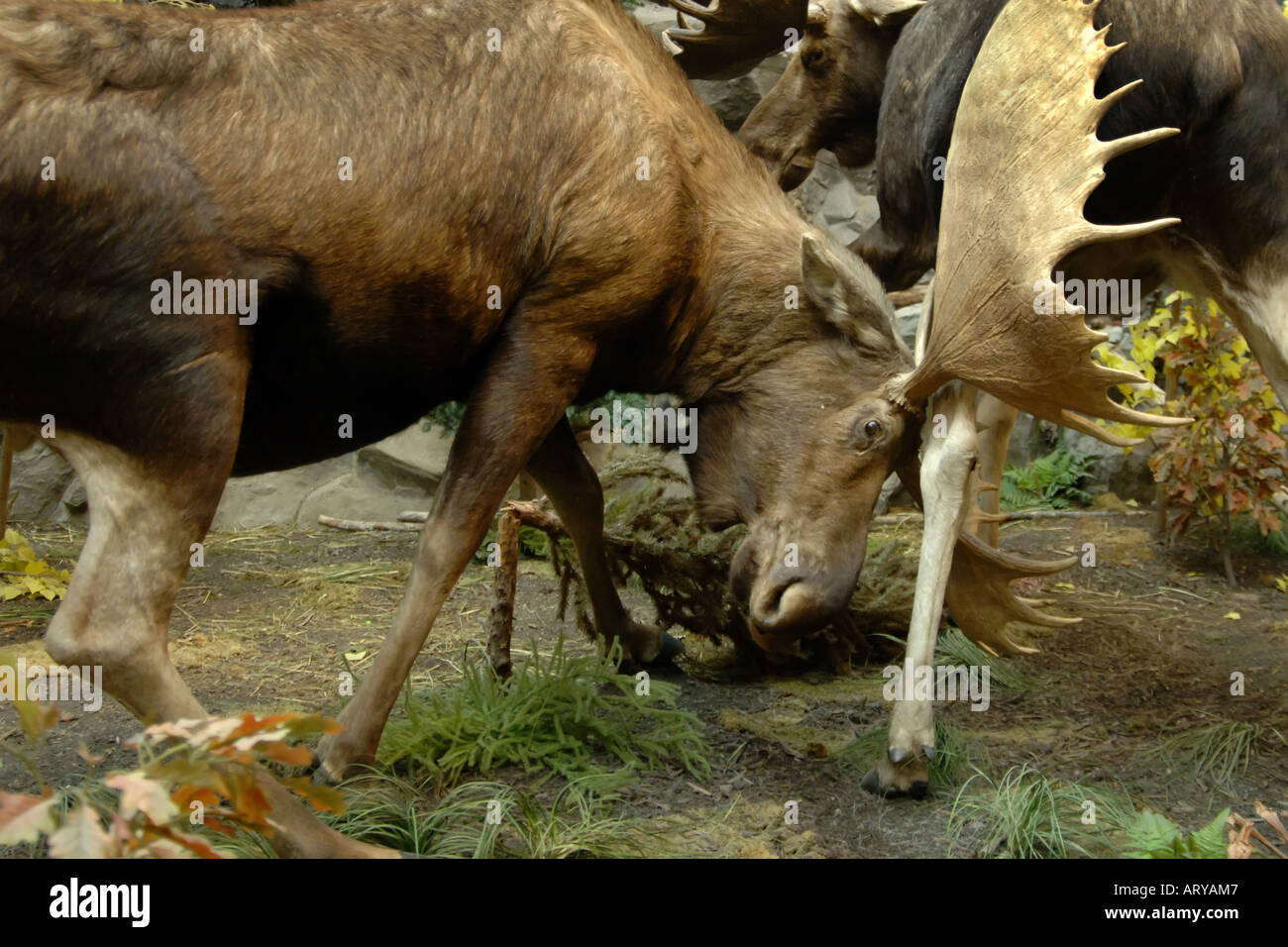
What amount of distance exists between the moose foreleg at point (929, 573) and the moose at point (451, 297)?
0.01m

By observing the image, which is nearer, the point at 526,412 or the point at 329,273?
the point at 329,273

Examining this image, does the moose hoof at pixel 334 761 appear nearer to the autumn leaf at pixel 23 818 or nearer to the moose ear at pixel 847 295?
the autumn leaf at pixel 23 818

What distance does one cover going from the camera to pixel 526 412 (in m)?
3.35

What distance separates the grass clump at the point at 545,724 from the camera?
365 centimetres

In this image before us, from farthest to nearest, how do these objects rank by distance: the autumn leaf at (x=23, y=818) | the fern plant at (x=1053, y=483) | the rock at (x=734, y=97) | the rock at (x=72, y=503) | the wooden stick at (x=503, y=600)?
the rock at (x=734, y=97)
the rock at (x=72, y=503)
the fern plant at (x=1053, y=483)
the wooden stick at (x=503, y=600)
the autumn leaf at (x=23, y=818)

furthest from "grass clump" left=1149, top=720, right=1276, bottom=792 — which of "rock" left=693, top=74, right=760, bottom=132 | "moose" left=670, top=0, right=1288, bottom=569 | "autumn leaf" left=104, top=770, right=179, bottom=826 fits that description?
"rock" left=693, top=74, right=760, bottom=132

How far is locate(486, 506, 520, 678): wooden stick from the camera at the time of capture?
434 cm

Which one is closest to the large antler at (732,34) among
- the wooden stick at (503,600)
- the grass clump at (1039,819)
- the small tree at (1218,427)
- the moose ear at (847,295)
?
the moose ear at (847,295)

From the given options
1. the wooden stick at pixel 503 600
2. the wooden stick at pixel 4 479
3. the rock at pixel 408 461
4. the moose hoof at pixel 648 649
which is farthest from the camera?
the rock at pixel 408 461

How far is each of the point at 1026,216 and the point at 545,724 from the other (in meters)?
2.22

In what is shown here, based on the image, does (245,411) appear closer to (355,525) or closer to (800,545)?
(800,545)
